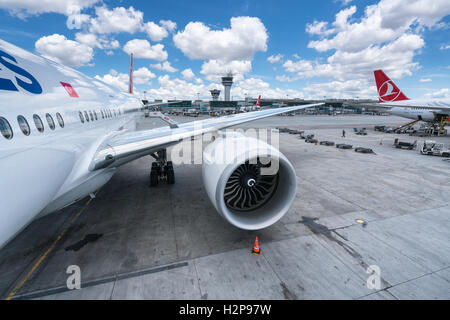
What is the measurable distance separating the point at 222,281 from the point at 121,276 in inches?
87.6

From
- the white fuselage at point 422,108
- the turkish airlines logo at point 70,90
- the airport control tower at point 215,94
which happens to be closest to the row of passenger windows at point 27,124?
the turkish airlines logo at point 70,90

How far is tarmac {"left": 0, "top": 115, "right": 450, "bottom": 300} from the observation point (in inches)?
173

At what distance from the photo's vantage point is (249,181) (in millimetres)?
5391

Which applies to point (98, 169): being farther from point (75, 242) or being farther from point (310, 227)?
point (310, 227)

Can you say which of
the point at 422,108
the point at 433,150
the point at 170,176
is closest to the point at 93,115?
the point at 170,176

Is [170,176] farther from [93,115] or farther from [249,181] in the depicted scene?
[249,181]

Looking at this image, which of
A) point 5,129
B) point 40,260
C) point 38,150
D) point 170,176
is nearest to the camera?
point 5,129

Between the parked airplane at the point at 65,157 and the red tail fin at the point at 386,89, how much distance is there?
3435 centimetres

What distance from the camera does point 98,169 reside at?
18.3 feet

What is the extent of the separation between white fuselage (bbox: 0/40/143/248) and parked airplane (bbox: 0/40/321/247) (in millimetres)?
13

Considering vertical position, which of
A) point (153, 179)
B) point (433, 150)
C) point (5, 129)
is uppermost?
point (5, 129)

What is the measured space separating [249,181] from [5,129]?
4.57m

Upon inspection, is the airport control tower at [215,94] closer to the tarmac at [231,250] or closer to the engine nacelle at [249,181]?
the tarmac at [231,250]
